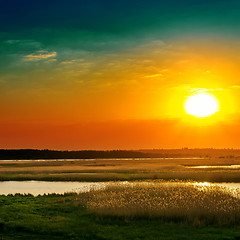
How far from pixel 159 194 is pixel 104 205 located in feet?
23.5

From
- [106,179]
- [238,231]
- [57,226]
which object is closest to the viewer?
[238,231]

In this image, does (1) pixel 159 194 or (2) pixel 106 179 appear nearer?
(1) pixel 159 194

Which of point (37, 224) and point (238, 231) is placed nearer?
point (238, 231)

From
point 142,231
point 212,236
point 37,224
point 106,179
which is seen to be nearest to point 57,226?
point 37,224

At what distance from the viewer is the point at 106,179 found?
63.8m

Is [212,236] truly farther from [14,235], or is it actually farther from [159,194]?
[159,194]

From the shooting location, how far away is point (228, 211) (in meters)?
23.9

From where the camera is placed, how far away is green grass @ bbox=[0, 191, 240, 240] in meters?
19.7

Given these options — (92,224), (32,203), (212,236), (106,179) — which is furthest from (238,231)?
(106,179)

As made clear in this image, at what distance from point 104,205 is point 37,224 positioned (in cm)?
604

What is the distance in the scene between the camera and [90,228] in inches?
848

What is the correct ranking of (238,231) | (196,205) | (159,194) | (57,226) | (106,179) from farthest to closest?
1. (106,179)
2. (159,194)
3. (196,205)
4. (57,226)
5. (238,231)

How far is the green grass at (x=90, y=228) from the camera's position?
19672 millimetres

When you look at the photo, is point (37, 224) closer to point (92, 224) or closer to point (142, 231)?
point (92, 224)
